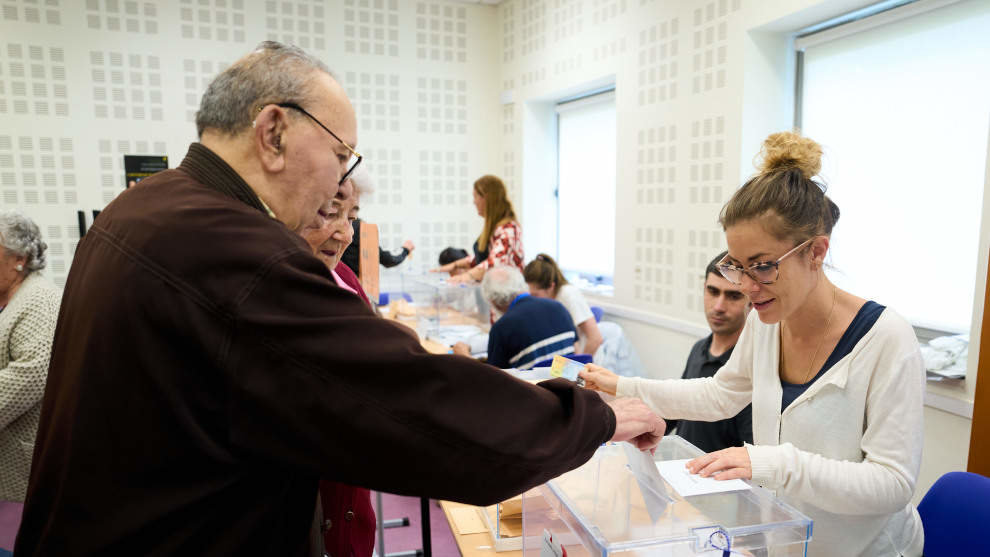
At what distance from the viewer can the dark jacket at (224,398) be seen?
724mm

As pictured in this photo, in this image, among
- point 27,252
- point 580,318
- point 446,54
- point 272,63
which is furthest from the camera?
point 446,54

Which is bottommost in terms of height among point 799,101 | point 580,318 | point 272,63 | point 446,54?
point 580,318

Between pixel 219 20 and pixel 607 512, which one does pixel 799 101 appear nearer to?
pixel 607 512

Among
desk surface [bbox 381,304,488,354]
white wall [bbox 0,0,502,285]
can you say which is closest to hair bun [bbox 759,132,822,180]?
desk surface [bbox 381,304,488,354]

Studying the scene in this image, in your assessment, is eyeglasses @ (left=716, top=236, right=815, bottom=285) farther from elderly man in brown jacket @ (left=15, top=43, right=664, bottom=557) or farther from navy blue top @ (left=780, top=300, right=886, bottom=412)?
elderly man in brown jacket @ (left=15, top=43, right=664, bottom=557)

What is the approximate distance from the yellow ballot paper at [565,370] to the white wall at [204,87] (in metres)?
4.33

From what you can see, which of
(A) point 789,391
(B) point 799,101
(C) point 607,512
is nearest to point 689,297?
(B) point 799,101

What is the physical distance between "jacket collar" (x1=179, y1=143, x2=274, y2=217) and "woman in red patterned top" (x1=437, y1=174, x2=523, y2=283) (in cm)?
360

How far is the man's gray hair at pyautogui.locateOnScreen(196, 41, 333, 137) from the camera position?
2.93 feet

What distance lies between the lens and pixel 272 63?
913 millimetres

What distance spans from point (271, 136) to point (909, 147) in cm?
297

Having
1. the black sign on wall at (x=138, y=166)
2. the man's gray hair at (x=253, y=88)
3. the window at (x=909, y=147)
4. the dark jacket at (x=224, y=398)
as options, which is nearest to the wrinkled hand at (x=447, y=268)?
the black sign on wall at (x=138, y=166)

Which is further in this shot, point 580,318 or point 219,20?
point 219,20

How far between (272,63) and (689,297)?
3.32 metres
